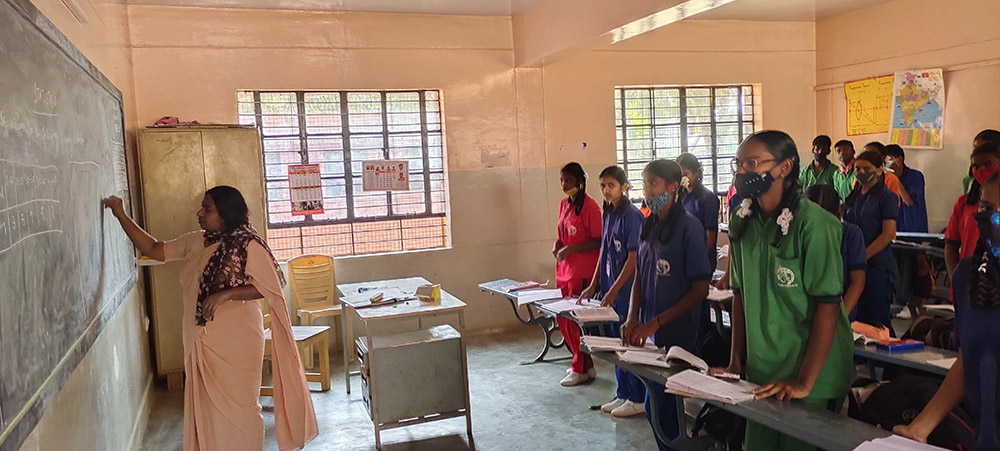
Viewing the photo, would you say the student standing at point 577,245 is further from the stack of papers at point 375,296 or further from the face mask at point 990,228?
the face mask at point 990,228

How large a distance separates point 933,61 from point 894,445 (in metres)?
6.60

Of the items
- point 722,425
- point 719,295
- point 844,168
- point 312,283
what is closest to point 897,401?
point 722,425

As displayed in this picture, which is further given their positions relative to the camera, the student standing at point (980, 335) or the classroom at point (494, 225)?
the classroom at point (494, 225)

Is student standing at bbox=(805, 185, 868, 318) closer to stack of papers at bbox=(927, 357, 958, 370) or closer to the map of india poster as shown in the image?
stack of papers at bbox=(927, 357, 958, 370)

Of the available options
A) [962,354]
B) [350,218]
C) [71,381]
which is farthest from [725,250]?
[71,381]

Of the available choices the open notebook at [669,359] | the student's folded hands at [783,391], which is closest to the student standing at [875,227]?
the open notebook at [669,359]

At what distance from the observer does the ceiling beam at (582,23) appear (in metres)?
4.62

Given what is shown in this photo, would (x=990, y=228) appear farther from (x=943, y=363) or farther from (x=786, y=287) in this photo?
(x=943, y=363)

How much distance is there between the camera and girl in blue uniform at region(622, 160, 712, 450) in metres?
3.24

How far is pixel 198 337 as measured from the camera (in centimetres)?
338

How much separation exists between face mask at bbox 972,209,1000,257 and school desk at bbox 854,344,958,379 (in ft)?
4.18

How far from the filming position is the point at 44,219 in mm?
2145

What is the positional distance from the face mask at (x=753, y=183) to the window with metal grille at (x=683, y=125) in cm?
529

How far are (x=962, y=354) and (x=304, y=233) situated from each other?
558cm
